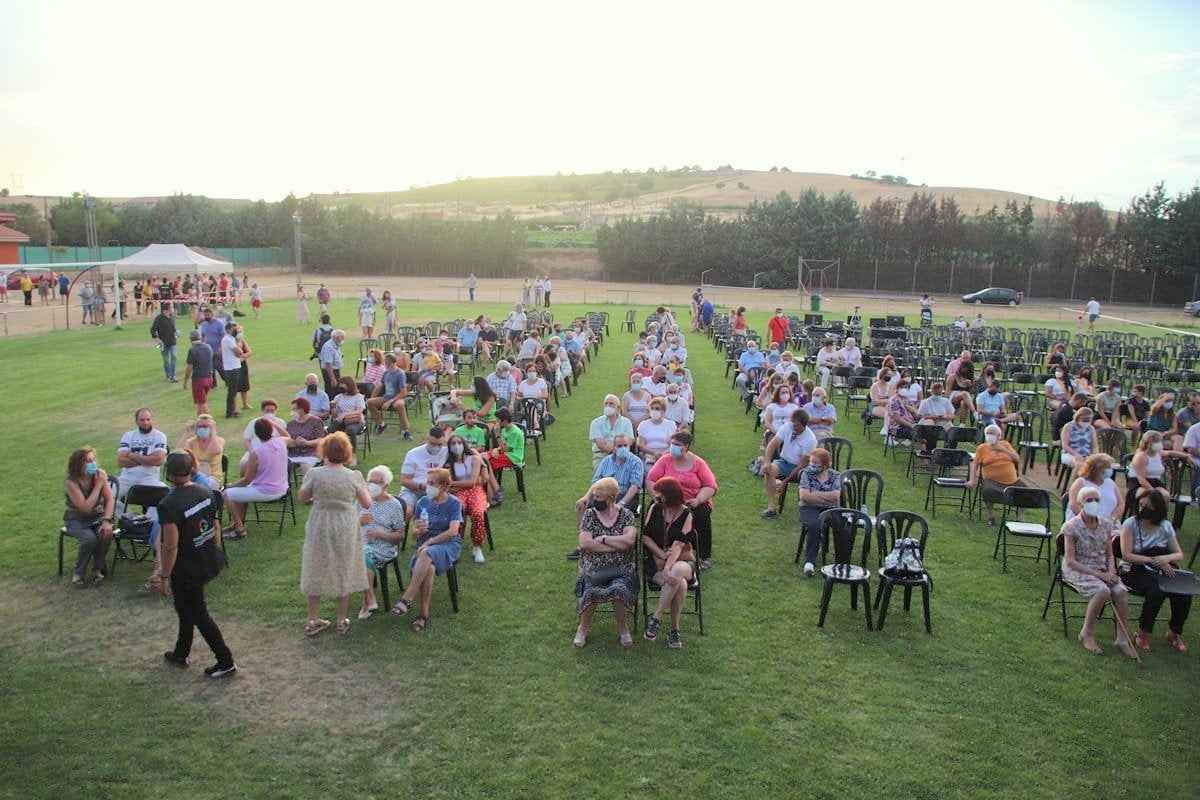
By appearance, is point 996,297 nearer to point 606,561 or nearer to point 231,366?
point 231,366

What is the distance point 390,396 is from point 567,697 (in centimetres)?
862

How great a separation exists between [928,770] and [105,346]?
79.0ft

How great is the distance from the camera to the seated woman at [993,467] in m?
9.30

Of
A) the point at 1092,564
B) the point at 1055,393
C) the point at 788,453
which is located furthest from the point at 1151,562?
the point at 1055,393

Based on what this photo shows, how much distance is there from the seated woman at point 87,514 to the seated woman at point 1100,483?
824cm

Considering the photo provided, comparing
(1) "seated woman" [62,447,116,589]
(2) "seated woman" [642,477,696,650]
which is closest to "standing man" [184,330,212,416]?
(1) "seated woman" [62,447,116,589]

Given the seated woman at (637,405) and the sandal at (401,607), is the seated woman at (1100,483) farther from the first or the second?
the sandal at (401,607)

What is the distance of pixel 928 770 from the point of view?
16.7 ft

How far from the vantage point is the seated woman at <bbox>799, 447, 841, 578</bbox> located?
8109mm

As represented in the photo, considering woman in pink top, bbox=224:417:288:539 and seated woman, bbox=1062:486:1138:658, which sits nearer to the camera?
seated woman, bbox=1062:486:1138:658

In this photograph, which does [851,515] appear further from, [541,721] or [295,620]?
[295,620]

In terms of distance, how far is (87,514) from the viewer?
7.50 meters

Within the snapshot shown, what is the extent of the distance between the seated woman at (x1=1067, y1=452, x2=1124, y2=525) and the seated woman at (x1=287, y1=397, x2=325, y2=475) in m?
7.54

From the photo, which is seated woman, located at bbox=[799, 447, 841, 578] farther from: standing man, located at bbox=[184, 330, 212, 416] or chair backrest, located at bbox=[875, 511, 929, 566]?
standing man, located at bbox=[184, 330, 212, 416]
